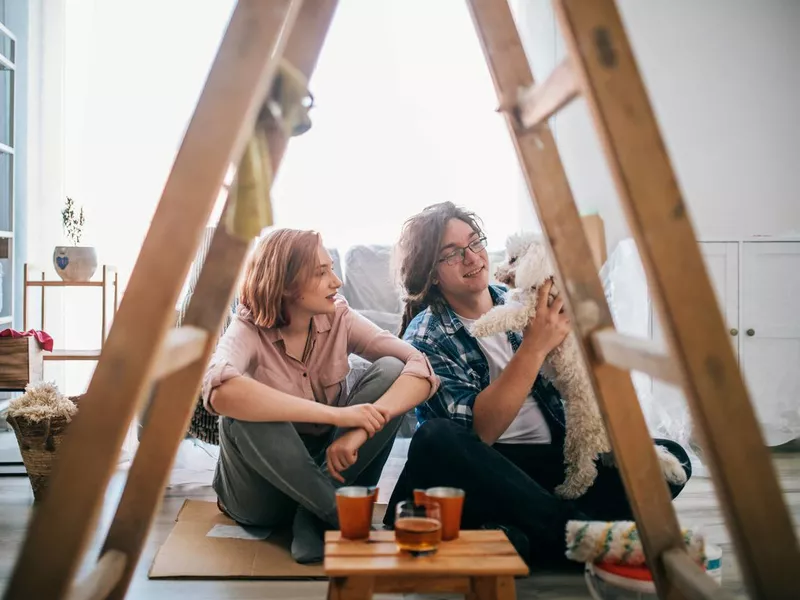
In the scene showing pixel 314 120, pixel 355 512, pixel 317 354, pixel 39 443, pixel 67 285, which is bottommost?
pixel 355 512

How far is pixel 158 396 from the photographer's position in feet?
3.34

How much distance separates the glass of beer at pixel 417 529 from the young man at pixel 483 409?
477mm

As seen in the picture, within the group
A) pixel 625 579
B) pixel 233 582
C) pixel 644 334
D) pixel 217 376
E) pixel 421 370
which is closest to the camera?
pixel 625 579

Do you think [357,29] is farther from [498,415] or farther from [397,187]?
[498,415]

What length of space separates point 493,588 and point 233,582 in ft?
2.37

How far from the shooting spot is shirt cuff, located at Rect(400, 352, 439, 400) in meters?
1.95

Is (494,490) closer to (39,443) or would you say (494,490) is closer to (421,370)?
(421,370)

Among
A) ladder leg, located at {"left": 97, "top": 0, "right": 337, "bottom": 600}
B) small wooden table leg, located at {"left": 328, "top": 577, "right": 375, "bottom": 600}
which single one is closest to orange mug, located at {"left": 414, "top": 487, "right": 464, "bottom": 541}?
small wooden table leg, located at {"left": 328, "top": 577, "right": 375, "bottom": 600}

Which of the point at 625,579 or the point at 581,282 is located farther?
the point at 625,579

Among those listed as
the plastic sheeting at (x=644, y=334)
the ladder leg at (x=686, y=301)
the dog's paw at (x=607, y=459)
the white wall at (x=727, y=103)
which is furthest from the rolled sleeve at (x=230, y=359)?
the white wall at (x=727, y=103)

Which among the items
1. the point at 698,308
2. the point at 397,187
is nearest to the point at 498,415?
the point at 698,308

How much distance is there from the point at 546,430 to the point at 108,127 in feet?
10.5

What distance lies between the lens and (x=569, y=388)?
75.0 inches

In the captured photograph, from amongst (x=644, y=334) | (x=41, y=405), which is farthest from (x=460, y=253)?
(x=644, y=334)
